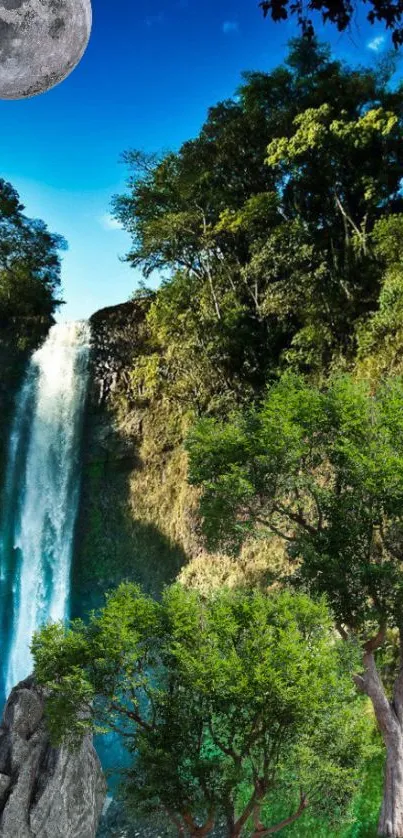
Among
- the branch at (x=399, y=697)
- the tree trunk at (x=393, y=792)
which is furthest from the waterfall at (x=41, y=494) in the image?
the tree trunk at (x=393, y=792)

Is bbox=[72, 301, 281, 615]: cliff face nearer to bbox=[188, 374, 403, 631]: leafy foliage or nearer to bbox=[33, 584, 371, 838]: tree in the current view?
bbox=[188, 374, 403, 631]: leafy foliage

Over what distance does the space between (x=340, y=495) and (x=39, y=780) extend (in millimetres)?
7971

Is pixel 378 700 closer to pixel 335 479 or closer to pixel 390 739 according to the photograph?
pixel 390 739

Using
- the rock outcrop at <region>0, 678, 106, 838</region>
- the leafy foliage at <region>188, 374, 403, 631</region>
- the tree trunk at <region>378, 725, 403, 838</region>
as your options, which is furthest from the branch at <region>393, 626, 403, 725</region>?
the rock outcrop at <region>0, 678, 106, 838</region>

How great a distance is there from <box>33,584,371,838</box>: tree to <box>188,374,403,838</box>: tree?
1.89 meters

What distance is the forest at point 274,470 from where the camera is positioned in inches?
440

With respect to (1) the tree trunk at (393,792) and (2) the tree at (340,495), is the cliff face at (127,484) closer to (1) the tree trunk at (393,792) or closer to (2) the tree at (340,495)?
(2) the tree at (340,495)

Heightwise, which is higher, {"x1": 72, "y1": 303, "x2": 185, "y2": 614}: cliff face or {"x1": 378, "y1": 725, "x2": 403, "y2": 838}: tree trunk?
{"x1": 72, "y1": 303, "x2": 185, "y2": 614}: cliff face

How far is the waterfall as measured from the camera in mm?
25906

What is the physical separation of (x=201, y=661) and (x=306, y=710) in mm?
1672

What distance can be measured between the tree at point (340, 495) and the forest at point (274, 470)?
5 centimetres

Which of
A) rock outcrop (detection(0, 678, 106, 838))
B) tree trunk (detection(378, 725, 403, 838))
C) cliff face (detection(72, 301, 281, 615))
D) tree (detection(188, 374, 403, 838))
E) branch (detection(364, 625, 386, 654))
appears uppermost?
cliff face (detection(72, 301, 281, 615))

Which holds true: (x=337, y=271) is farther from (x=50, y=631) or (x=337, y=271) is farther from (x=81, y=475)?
(x=50, y=631)

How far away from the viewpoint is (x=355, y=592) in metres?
14.0
